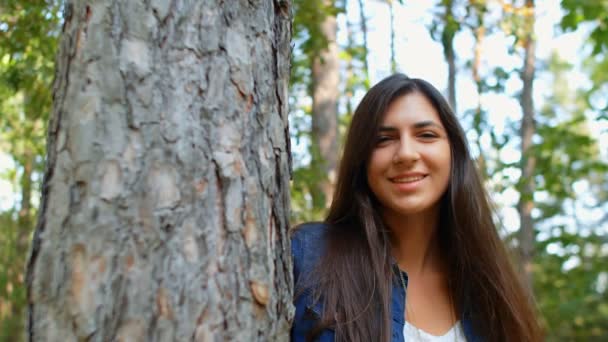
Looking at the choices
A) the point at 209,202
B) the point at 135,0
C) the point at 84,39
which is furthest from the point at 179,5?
the point at 209,202

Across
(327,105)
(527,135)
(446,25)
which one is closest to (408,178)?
(446,25)

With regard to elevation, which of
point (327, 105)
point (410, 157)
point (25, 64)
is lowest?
point (410, 157)

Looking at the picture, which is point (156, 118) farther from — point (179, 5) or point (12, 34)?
point (12, 34)

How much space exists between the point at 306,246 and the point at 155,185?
116cm

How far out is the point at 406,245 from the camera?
2.65 meters

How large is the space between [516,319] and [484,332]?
0.15m

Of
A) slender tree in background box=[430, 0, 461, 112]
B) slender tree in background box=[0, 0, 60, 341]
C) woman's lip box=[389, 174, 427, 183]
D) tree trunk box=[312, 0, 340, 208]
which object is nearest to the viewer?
woman's lip box=[389, 174, 427, 183]

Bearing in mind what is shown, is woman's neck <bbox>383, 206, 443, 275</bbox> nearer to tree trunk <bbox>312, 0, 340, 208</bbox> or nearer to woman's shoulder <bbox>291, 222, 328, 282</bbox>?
woman's shoulder <bbox>291, 222, 328, 282</bbox>

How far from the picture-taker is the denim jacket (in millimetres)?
2074

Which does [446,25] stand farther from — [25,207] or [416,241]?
[25,207]

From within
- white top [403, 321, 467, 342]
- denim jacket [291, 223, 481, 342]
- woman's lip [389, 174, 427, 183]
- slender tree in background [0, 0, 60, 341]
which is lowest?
white top [403, 321, 467, 342]

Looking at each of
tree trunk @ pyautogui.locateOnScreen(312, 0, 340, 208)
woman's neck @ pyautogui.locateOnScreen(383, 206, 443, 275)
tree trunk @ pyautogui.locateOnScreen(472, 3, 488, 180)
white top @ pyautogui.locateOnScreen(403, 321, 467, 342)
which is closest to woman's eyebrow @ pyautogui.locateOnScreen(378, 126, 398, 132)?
woman's neck @ pyautogui.locateOnScreen(383, 206, 443, 275)

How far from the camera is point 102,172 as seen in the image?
1183 mm

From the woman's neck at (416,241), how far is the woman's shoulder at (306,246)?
0.38m
